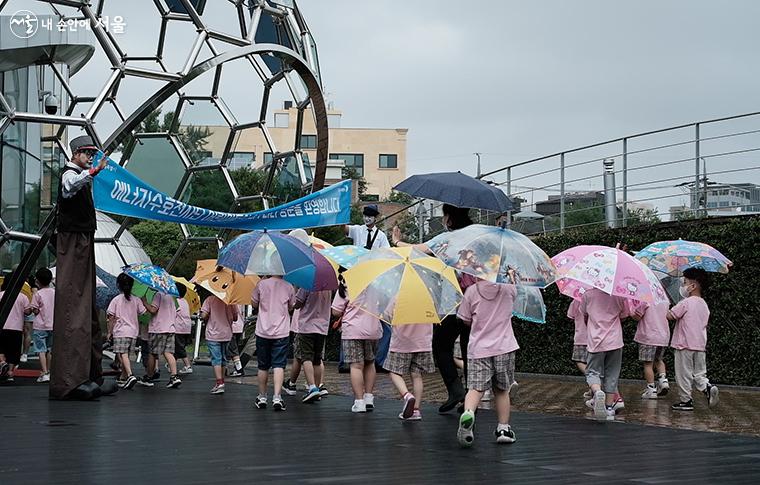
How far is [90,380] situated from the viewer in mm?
13156

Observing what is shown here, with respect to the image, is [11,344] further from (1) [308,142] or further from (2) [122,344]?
(1) [308,142]

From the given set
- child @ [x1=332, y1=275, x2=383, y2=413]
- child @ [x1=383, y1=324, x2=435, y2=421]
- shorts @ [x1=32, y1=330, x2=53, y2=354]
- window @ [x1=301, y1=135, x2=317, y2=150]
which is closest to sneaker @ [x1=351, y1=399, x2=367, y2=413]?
child @ [x1=332, y1=275, x2=383, y2=413]

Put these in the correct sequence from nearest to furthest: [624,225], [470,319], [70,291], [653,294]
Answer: [470,319] < [653,294] < [70,291] < [624,225]

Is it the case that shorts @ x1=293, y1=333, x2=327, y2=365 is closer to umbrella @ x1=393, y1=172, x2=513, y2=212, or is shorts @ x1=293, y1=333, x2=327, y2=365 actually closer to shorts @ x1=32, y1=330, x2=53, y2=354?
umbrella @ x1=393, y1=172, x2=513, y2=212

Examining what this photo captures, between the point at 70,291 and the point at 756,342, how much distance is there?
365 inches

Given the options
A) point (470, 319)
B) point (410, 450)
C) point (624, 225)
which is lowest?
point (410, 450)

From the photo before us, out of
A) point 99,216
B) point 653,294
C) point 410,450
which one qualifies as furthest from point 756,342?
point 99,216

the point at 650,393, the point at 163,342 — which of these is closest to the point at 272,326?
the point at 163,342

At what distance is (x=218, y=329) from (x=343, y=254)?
354cm

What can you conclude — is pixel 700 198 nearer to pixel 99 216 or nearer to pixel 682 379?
pixel 682 379

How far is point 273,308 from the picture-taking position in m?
12.4

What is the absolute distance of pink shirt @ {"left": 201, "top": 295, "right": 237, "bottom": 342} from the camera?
49.1 ft

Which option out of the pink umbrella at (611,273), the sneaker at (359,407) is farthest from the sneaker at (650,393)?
the sneaker at (359,407)

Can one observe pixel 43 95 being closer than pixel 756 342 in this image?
No
